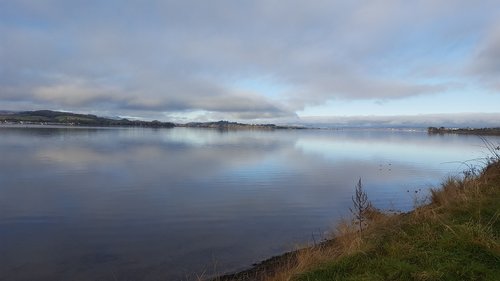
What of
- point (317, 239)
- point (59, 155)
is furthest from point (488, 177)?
point (59, 155)

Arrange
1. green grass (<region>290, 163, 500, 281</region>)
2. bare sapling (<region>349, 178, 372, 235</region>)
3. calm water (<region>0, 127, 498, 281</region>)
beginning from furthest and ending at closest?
calm water (<region>0, 127, 498, 281</region>) < bare sapling (<region>349, 178, 372, 235</region>) < green grass (<region>290, 163, 500, 281</region>)

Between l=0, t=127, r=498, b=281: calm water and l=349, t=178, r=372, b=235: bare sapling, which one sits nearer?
l=349, t=178, r=372, b=235: bare sapling

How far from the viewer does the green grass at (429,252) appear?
236 inches

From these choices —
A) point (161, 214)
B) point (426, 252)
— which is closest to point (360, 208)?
point (426, 252)

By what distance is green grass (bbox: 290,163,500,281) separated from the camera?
236 inches

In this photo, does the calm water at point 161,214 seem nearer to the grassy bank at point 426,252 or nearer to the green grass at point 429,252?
the grassy bank at point 426,252

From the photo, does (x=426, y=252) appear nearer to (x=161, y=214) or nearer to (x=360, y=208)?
(x=360, y=208)

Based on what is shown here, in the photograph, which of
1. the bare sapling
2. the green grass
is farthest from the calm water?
the green grass

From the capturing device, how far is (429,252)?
6.72 metres

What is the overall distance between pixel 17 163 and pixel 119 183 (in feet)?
45.8

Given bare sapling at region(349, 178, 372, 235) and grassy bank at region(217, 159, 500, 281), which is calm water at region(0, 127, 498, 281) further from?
grassy bank at region(217, 159, 500, 281)

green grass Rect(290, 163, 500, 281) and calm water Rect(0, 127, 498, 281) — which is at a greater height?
green grass Rect(290, 163, 500, 281)

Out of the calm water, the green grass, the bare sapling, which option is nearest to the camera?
the green grass

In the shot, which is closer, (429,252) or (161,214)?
(429,252)
